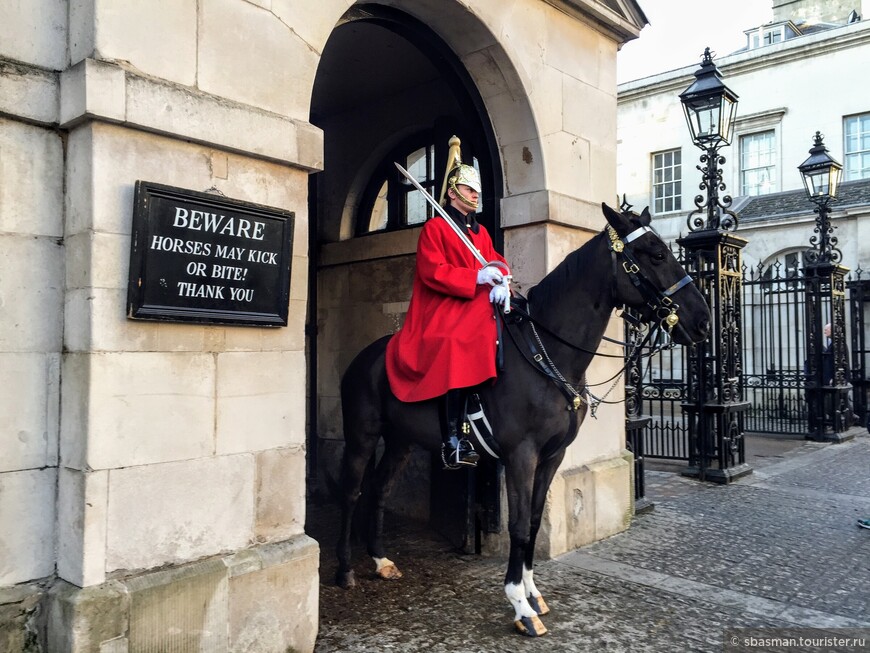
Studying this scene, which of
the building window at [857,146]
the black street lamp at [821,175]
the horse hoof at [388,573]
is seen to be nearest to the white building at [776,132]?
the building window at [857,146]

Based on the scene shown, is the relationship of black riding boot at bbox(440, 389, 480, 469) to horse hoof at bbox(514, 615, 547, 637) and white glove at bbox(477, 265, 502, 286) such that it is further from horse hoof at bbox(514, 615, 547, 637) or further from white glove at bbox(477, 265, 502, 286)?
horse hoof at bbox(514, 615, 547, 637)

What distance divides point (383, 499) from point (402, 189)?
356 cm

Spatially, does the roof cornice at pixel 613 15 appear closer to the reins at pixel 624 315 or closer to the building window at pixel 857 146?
the reins at pixel 624 315

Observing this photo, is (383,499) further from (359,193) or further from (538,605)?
(359,193)

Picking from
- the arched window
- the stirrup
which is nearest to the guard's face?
the stirrup

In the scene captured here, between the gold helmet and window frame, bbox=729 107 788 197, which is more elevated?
window frame, bbox=729 107 788 197

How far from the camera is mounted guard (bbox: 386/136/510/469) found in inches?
171

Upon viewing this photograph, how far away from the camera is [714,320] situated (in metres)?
9.30

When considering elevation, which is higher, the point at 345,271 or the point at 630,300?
the point at 345,271

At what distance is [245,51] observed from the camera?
381 centimetres

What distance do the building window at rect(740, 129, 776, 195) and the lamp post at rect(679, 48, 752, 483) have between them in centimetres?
1485

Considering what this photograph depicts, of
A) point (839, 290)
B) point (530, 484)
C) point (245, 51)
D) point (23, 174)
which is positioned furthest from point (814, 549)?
point (839, 290)

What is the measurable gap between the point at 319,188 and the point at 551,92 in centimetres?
309

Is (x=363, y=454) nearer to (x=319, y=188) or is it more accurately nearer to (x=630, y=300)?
(x=630, y=300)
